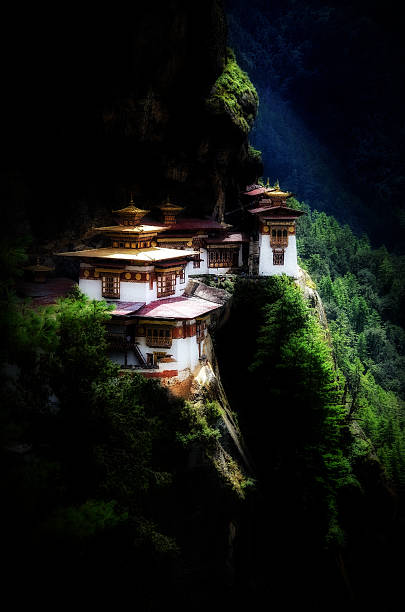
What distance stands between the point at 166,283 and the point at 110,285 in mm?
2623

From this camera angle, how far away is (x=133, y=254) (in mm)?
28328

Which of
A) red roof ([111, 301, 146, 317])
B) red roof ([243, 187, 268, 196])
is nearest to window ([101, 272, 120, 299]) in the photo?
red roof ([111, 301, 146, 317])

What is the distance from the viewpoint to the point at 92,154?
107ft

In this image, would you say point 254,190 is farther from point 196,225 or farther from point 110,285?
point 110,285

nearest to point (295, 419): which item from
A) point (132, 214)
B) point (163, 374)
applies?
point (163, 374)

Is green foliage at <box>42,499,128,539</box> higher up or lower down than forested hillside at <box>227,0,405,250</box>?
lower down

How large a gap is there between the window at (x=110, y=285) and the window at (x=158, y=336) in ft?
8.97

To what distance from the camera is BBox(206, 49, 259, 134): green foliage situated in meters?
35.8

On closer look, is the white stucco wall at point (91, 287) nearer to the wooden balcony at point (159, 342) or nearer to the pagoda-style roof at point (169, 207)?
the wooden balcony at point (159, 342)

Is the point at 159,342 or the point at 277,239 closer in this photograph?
the point at 159,342

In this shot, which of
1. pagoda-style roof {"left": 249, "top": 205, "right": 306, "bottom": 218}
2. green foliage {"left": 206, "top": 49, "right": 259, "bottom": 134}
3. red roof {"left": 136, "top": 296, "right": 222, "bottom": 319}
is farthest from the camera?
pagoda-style roof {"left": 249, "top": 205, "right": 306, "bottom": 218}

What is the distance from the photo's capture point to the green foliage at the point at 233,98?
35812 mm

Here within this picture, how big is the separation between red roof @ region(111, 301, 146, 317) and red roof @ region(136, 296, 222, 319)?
24cm

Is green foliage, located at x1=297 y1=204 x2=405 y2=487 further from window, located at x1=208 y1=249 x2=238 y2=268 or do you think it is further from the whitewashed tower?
window, located at x1=208 y1=249 x2=238 y2=268
